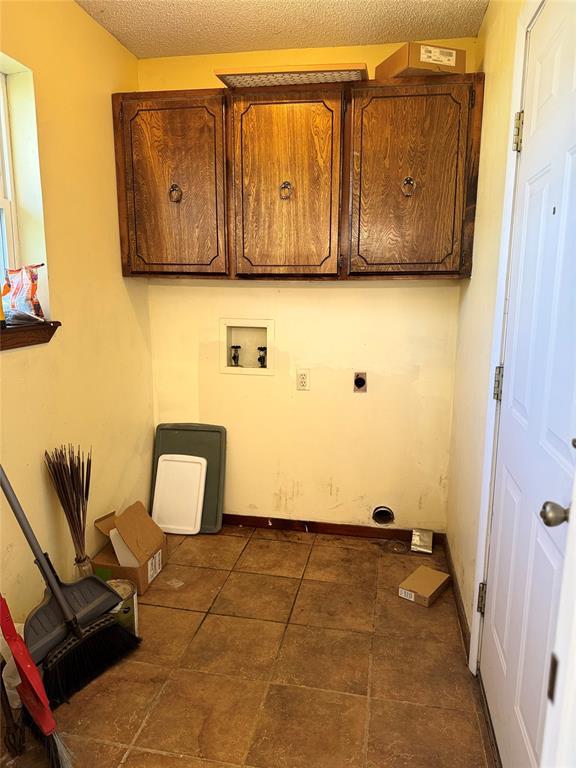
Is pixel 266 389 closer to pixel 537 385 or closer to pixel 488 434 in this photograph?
pixel 488 434

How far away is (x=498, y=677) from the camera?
5.05ft

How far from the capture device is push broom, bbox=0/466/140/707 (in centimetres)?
169

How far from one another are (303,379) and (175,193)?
1202 mm

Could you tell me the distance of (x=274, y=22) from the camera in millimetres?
2246

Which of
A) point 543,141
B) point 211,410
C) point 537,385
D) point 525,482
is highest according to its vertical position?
point 543,141

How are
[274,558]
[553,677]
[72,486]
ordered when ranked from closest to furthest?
[553,677] < [72,486] < [274,558]

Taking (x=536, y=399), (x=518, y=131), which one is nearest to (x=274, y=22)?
(x=518, y=131)

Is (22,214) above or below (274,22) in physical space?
below

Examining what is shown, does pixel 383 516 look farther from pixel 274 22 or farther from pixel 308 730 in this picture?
pixel 274 22

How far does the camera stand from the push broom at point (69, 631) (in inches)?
66.4

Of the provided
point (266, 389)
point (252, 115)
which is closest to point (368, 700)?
point (266, 389)

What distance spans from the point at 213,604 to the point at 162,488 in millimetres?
892

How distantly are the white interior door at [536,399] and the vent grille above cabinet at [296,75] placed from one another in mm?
886

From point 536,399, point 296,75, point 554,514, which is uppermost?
point 296,75
